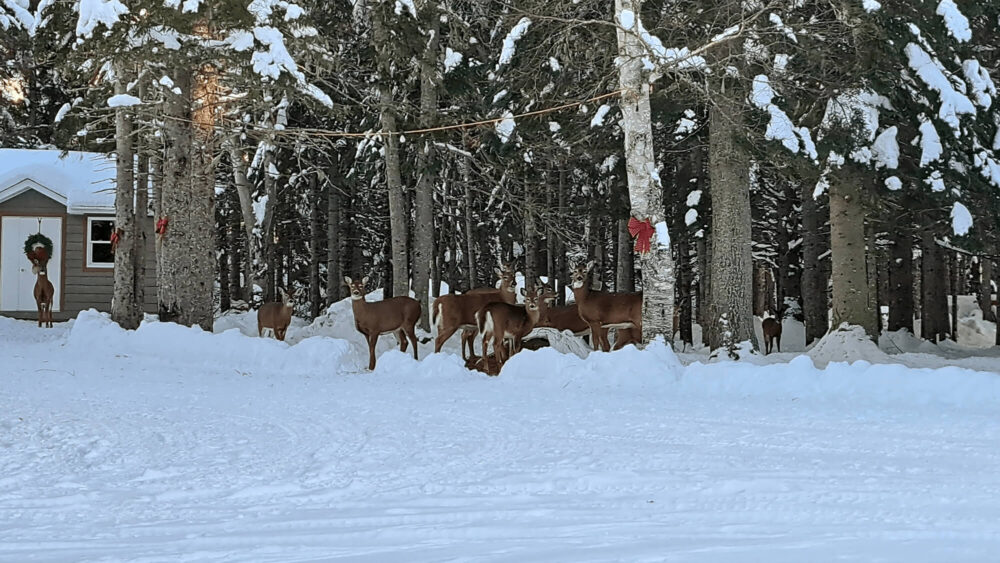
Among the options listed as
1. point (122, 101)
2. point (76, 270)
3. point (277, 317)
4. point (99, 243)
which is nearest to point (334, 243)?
point (277, 317)

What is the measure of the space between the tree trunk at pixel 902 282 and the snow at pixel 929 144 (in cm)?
604

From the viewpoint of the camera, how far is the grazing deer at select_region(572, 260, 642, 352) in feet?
54.8

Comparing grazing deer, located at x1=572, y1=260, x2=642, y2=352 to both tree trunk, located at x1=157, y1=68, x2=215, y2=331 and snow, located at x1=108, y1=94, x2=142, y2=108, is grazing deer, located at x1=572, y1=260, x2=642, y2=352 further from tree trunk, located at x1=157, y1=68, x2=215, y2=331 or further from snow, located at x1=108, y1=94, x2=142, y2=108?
snow, located at x1=108, y1=94, x2=142, y2=108

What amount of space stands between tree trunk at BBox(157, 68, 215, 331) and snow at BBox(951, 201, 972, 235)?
12.5 m

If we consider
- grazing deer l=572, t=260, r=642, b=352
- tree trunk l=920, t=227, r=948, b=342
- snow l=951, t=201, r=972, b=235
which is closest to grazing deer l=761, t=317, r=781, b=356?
tree trunk l=920, t=227, r=948, b=342

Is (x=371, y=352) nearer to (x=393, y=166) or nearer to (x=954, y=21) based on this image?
(x=393, y=166)

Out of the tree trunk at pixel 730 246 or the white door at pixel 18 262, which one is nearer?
the tree trunk at pixel 730 246

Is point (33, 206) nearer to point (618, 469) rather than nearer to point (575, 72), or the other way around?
point (575, 72)

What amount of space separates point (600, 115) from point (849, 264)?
190 inches

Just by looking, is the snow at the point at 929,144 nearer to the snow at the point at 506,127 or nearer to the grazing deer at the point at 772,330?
the snow at the point at 506,127

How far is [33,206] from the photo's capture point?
84.4 feet

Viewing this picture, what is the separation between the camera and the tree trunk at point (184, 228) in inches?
639

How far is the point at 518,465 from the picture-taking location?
6.06 meters

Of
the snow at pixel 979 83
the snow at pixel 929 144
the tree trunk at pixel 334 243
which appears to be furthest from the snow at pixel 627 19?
the tree trunk at pixel 334 243
